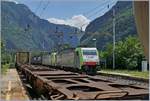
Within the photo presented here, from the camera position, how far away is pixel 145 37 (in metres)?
2.70

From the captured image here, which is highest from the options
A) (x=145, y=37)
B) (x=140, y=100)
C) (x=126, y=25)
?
(x=126, y=25)

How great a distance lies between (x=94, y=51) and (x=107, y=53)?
990 inches

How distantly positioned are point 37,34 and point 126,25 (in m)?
43.3

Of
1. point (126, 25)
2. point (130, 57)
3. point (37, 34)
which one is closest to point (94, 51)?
point (130, 57)

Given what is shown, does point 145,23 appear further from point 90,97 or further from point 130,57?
point 130,57

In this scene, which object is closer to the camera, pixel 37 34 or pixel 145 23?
pixel 145 23

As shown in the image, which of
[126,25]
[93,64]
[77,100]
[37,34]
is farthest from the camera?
[37,34]

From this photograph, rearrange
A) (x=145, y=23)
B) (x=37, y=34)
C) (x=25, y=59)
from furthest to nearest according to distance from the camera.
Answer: (x=37, y=34) → (x=25, y=59) → (x=145, y=23)

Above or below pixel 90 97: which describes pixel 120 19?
above

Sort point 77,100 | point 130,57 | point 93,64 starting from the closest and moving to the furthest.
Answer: point 77,100 → point 93,64 → point 130,57

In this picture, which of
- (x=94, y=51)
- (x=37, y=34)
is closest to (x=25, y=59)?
(x=94, y=51)

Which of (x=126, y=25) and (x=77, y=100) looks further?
(x=126, y=25)

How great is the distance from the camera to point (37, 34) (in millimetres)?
144875

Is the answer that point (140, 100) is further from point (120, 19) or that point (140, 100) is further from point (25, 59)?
point (120, 19)
